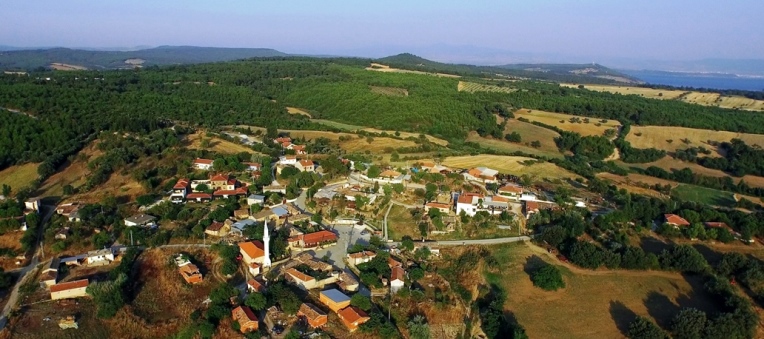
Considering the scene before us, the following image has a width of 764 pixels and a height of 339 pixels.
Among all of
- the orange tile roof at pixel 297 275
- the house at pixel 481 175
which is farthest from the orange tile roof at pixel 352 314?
the house at pixel 481 175

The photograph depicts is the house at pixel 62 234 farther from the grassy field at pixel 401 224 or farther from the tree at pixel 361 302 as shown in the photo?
the grassy field at pixel 401 224

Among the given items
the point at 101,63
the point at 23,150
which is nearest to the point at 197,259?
the point at 23,150

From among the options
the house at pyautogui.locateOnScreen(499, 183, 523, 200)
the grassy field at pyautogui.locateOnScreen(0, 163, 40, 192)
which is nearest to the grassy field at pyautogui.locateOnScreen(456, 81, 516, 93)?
the house at pyautogui.locateOnScreen(499, 183, 523, 200)

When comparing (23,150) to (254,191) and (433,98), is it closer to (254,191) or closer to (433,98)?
(254,191)

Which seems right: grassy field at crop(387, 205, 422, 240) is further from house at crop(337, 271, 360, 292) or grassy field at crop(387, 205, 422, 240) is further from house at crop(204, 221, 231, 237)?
house at crop(204, 221, 231, 237)

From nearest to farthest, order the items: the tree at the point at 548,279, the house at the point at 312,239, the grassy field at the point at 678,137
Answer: the tree at the point at 548,279
the house at the point at 312,239
the grassy field at the point at 678,137

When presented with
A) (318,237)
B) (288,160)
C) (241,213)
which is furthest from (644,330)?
(288,160)
